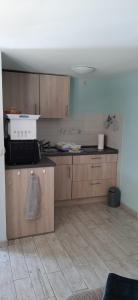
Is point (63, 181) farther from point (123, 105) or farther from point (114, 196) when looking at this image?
point (123, 105)

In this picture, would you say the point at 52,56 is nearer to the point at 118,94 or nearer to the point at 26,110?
the point at 26,110

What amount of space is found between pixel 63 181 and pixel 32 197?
1.01m

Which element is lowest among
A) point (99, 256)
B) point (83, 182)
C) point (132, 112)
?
point (99, 256)

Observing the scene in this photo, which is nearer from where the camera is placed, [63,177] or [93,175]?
[63,177]

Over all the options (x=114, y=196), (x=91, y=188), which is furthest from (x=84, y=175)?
(x=114, y=196)

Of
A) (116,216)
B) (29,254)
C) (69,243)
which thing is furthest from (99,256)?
(116,216)

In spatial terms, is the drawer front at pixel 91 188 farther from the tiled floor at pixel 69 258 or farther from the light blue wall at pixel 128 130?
the tiled floor at pixel 69 258

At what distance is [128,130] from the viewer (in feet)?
11.7

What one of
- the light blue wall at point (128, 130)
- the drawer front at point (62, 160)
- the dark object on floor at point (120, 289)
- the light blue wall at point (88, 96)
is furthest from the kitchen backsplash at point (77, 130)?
the dark object on floor at point (120, 289)

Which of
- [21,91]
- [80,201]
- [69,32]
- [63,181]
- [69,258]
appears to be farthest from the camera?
[80,201]

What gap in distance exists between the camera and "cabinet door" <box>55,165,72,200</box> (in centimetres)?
360

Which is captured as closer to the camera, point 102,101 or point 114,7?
point 114,7

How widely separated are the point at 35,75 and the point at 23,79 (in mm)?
196

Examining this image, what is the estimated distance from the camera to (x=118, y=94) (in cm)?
380
